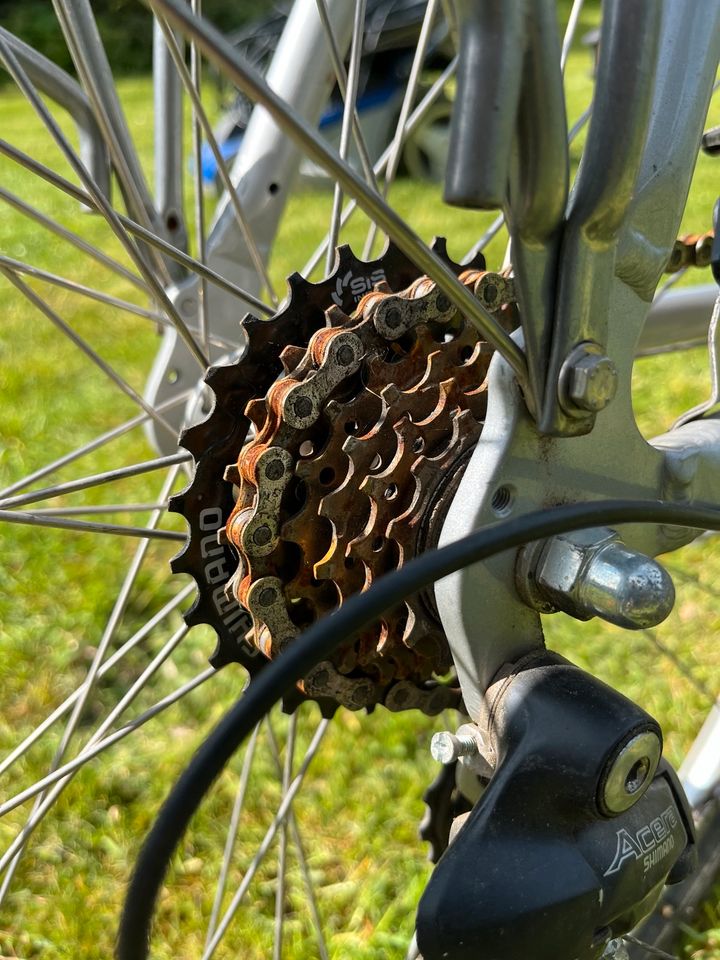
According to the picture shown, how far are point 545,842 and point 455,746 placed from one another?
7 cm

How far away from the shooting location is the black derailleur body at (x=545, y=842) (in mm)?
445

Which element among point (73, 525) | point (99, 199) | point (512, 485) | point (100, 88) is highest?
point (100, 88)

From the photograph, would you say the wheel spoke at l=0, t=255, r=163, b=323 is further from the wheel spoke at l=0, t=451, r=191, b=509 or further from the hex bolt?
the hex bolt

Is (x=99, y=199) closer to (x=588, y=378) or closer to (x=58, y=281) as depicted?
(x=58, y=281)

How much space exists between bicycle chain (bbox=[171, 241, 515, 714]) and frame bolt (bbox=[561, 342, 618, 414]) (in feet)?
0.41

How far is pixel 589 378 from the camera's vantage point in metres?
0.41

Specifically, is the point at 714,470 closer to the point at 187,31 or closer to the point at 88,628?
the point at 187,31

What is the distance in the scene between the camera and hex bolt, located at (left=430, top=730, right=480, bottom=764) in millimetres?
504

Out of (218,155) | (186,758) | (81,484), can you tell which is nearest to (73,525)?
(81,484)

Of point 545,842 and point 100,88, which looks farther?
point 100,88

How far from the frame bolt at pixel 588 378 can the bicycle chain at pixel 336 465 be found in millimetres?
124

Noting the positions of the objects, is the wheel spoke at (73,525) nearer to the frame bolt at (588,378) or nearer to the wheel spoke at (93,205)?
the wheel spoke at (93,205)

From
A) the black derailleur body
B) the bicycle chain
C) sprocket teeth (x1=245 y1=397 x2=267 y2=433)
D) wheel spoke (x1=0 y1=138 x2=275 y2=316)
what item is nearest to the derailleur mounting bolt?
the black derailleur body

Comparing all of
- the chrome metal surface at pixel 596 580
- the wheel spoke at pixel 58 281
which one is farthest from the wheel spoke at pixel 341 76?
the chrome metal surface at pixel 596 580
